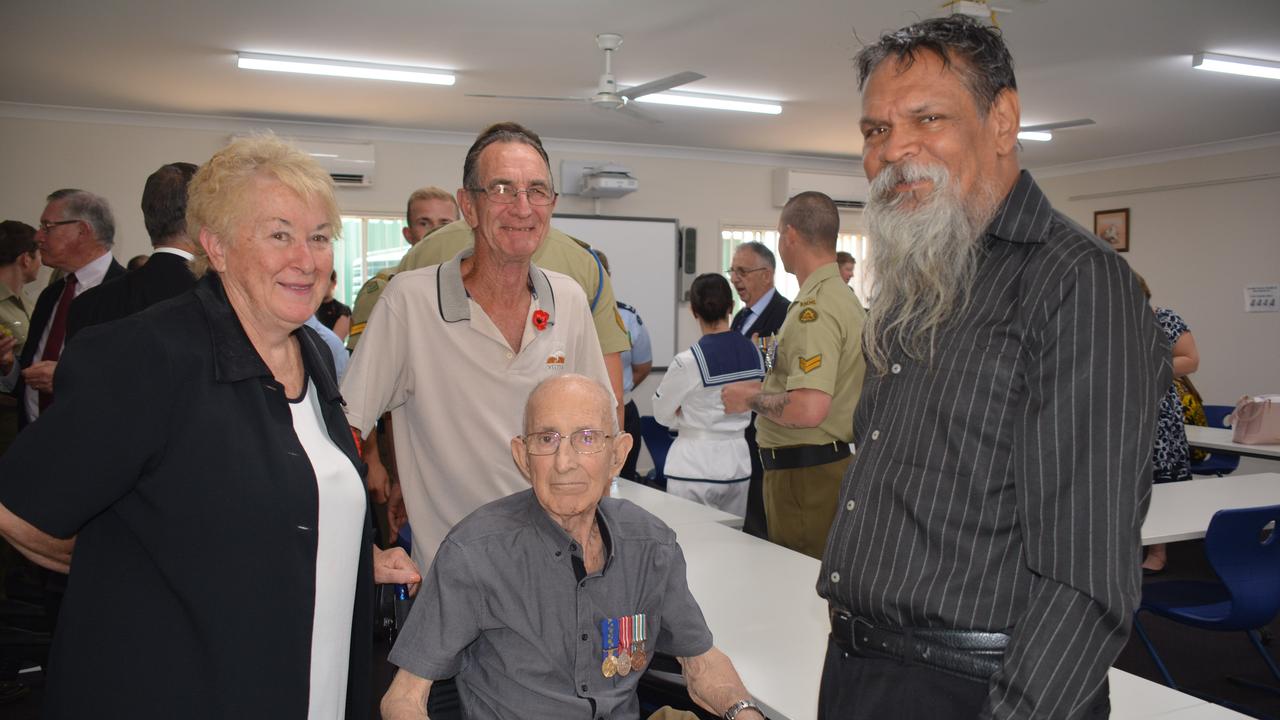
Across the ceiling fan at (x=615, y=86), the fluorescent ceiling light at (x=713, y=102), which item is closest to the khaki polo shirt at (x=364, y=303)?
the ceiling fan at (x=615, y=86)

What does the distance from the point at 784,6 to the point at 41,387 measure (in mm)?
4144

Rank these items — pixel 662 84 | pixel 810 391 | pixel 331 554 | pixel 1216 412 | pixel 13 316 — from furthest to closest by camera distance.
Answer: pixel 1216 412 → pixel 662 84 → pixel 13 316 → pixel 810 391 → pixel 331 554

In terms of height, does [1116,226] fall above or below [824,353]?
above

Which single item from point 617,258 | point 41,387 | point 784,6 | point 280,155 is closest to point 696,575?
point 280,155

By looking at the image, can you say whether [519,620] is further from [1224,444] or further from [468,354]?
[1224,444]

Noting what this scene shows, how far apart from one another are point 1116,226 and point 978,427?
10677mm

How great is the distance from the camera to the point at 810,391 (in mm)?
3295

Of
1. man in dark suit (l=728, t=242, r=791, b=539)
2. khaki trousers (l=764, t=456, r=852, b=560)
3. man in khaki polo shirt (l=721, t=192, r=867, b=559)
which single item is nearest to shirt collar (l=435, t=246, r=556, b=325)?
man in khaki polo shirt (l=721, t=192, r=867, b=559)

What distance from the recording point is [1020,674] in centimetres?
104

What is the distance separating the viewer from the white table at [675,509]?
372 centimetres

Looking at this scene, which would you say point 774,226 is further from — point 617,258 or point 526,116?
point 526,116

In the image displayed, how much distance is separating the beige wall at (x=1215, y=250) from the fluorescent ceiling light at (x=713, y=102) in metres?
4.91

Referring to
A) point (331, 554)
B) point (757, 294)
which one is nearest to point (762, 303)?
point (757, 294)

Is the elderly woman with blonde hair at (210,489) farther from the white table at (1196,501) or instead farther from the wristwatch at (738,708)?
the white table at (1196,501)
